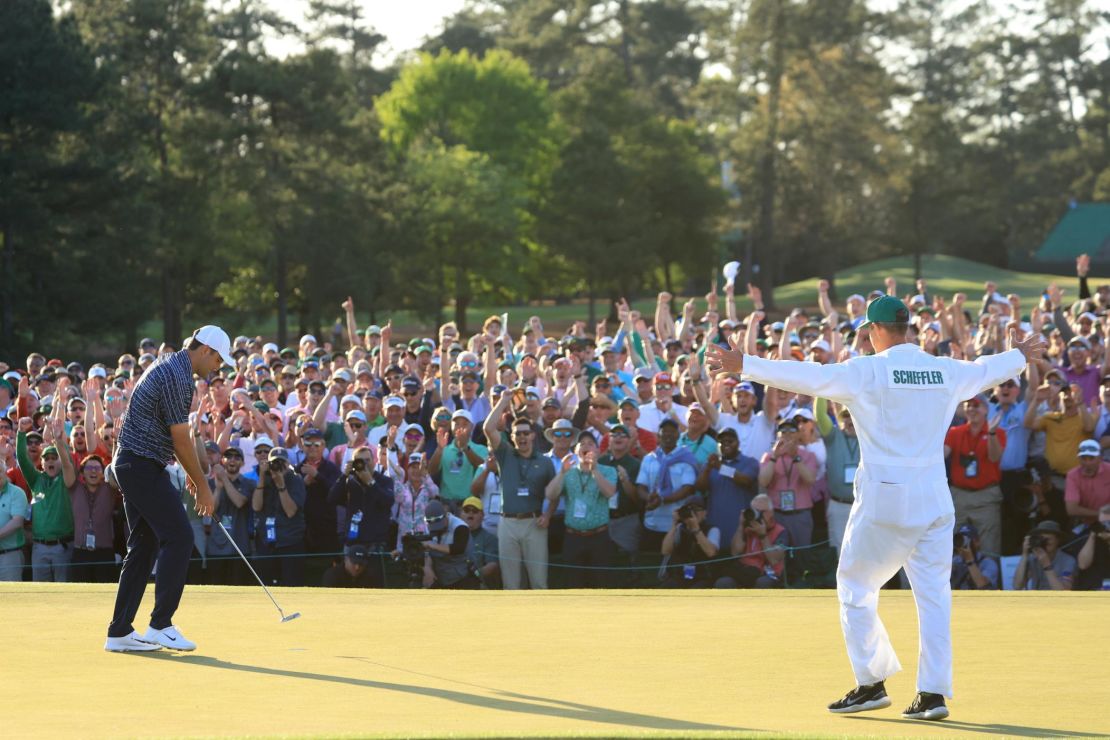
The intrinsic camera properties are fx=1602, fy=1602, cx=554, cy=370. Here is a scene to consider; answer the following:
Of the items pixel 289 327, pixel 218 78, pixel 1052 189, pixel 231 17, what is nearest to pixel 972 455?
pixel 218 78

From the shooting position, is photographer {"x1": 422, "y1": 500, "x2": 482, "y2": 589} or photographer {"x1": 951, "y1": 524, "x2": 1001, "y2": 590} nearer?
photographer {"x1": 951, "y1": 524, "x2": 1001, "y2": 590}

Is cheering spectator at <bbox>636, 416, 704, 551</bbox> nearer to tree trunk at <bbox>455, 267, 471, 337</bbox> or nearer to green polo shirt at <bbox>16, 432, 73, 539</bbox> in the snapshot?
green polo shirt at <bbox>16, 432, 73, 539</bbox>

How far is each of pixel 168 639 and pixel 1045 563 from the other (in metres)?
7.35

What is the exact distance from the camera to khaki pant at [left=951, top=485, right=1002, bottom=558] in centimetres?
1399

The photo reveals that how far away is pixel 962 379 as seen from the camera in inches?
292

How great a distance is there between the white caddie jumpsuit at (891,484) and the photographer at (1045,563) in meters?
5.92

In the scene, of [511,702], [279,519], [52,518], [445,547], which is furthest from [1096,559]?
[52,518]

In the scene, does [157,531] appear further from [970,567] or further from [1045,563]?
[1045,563]

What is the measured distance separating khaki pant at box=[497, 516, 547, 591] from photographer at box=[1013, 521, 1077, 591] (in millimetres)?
4075

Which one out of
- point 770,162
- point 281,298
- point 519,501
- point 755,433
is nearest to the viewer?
point 519,501

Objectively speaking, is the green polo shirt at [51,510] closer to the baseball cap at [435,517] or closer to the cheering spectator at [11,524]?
the cheering spectator at [11,524]

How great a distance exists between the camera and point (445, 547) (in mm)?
14109

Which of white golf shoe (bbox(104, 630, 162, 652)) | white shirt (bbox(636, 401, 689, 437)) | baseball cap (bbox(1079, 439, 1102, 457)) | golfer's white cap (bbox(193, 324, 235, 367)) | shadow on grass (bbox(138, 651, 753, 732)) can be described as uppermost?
golfer's white cap (bbox(193, 324, 235, 367))

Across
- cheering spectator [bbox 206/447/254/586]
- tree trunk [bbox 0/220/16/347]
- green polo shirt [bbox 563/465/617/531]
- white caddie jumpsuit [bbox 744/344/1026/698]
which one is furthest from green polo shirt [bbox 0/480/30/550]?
tree trunk [bbox 0/220/16/347]
